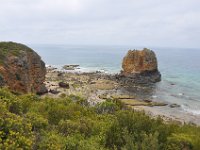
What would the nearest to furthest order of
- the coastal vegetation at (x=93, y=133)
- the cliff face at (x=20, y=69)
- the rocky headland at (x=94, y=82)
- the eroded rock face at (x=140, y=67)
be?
the coastal vegetation at (x=93, y=133)
the cliff face at (x=20, y=69)
the rocky headland at (x=94, y=82)
the eroded rock face at (x=140, y=67)

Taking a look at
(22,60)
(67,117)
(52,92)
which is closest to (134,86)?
(52,92)

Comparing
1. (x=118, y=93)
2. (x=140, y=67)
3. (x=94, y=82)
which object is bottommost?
(x=118, y=93)

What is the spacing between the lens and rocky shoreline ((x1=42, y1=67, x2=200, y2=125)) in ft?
212

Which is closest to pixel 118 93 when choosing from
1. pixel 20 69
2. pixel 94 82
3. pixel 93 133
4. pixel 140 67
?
pixel 94 82

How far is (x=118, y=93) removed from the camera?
83.9 m

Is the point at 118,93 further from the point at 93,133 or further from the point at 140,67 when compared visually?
the point at 93,133

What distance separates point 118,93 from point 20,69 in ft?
95.8

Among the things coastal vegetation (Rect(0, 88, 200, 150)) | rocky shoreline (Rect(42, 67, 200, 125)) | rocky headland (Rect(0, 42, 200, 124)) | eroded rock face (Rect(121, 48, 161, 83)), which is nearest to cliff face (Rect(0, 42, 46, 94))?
rocky headland (Rect(0, 42, 200, 124))

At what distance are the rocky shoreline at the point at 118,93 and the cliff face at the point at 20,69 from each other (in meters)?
4.99

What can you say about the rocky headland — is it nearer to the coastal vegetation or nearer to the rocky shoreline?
the rocky shoreline

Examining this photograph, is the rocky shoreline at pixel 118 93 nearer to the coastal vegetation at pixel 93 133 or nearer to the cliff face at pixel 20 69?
the cliff face at pixel 20 69

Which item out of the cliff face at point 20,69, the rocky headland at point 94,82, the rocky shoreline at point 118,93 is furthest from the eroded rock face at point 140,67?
the cliff face at point 20,69

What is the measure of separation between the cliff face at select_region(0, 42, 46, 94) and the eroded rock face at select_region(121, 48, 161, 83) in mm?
40457

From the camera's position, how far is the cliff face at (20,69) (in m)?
63.9
